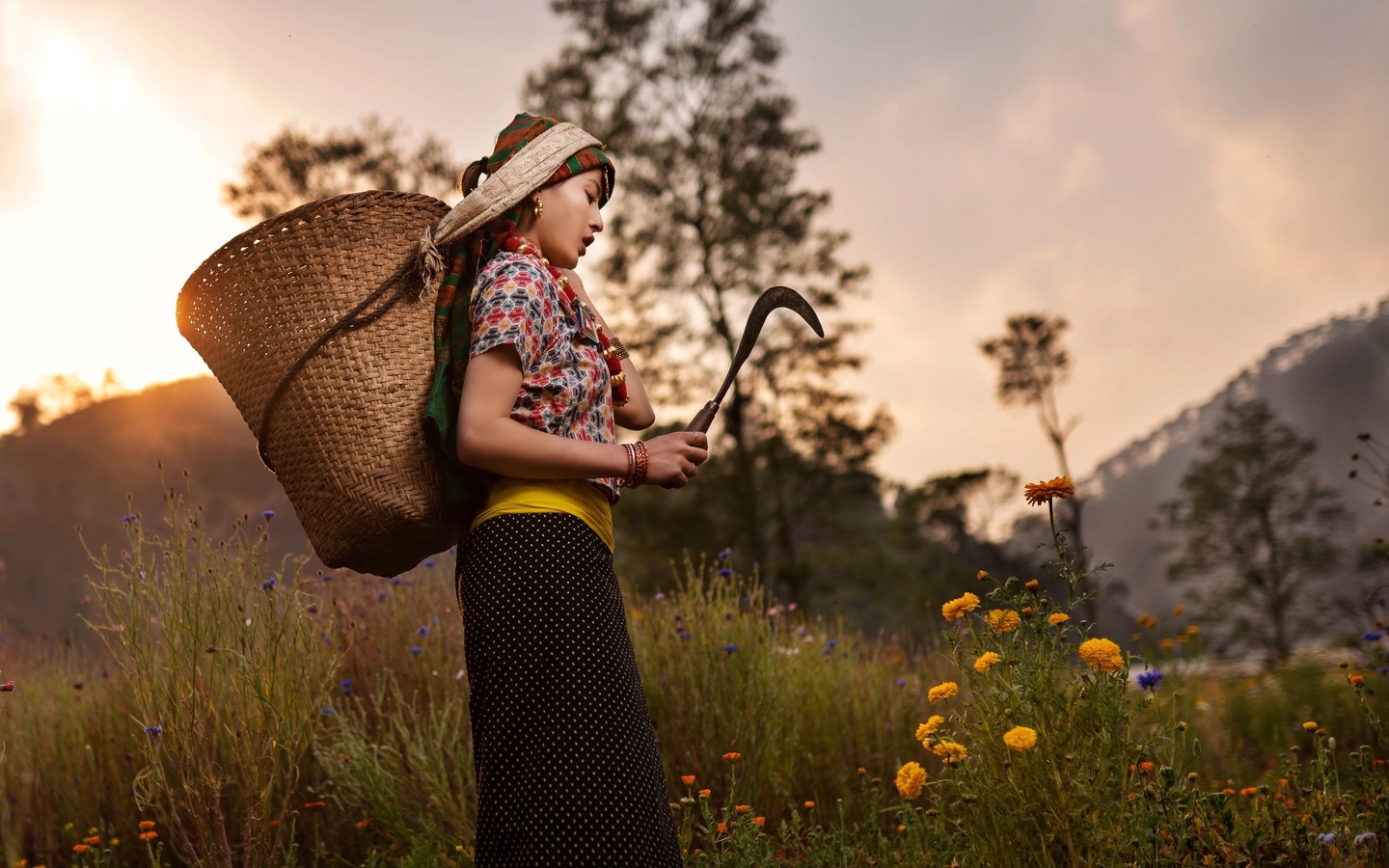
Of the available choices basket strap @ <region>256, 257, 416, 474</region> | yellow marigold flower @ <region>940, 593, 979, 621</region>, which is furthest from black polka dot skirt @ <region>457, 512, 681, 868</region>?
yellow marigold flower @ <region>940, 593, 979, 621</region>

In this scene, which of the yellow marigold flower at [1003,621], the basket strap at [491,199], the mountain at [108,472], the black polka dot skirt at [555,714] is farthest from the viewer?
the mountain at [108,472]

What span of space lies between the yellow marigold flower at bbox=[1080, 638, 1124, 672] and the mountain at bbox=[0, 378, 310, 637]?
106 ft

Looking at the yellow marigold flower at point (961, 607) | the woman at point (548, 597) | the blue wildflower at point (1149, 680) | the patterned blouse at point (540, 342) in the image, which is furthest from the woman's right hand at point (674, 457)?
the blue wildflower at point (1149, 680)

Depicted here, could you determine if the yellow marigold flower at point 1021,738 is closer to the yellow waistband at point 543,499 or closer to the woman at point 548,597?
the woman at point 548,597

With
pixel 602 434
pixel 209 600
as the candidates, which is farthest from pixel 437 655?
pixel 602 434

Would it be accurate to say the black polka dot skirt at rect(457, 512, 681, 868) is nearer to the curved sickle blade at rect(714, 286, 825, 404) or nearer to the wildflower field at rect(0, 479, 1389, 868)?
the curved sickle blade at rect(714, 286, 825, 404)

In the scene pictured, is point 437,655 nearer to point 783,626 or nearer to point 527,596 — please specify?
point 783,626

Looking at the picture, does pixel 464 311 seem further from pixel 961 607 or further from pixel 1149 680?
pixel 1149 680

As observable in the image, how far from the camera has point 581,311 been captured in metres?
2.08

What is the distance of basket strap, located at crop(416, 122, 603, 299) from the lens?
6.66 ft

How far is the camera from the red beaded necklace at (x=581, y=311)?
Result: 2.06 m

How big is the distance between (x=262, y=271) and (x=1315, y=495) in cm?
2693

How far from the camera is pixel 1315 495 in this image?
2406 cm

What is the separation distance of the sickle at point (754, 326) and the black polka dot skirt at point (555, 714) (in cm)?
38
